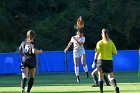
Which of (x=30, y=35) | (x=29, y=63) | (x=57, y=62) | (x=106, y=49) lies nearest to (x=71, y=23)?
Result: (x=57, y=62)

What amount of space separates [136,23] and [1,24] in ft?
35.8

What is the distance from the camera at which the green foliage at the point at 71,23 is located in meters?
47.9

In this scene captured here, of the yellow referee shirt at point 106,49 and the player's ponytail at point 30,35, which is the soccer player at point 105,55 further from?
the player's ponytail at point 30,35

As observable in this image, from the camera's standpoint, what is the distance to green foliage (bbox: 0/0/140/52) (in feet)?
157

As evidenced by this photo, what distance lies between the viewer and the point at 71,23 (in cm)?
4862

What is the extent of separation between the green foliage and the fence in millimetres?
8613

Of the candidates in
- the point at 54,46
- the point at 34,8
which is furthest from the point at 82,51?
the point at 34,8

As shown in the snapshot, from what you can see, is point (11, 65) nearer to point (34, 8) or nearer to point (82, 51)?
point (82, 51)

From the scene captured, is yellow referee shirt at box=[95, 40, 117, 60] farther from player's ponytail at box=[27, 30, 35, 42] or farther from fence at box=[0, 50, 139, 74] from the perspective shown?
fence at box=[0, 50, 139, 74]

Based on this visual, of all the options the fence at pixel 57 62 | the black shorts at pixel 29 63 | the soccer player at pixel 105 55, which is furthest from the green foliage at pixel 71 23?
the soccer player at pixel 105 55

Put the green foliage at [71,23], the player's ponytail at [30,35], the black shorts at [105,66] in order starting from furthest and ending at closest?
the green foliage at [71,23] < the black shorts at [105,66] < the player's ponytail at [30,35]

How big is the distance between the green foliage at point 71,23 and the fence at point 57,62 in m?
8.61

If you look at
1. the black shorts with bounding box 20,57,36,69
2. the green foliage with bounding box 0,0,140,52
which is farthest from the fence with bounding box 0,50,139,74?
the black shorts with bounding box 20,57,36,69

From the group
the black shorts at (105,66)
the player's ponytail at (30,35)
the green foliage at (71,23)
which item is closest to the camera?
the player's ponytail at (30,35)
